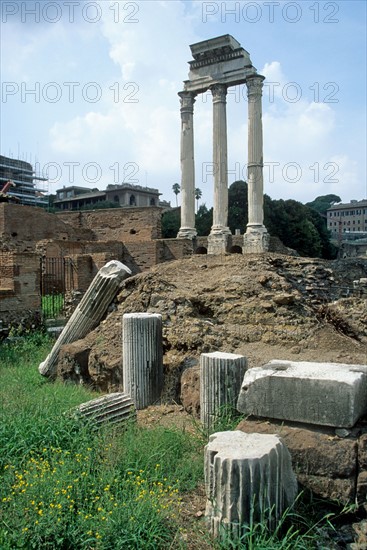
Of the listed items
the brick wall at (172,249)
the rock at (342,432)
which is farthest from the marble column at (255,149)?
the rock at (342,432)

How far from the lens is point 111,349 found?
6328mm

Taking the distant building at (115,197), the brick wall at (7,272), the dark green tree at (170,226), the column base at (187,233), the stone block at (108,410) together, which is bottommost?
the stone block at (108,410)

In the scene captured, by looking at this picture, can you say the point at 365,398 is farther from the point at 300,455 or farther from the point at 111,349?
the point at 111,349

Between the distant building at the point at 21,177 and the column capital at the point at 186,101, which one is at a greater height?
the distant building at the point at 21,177

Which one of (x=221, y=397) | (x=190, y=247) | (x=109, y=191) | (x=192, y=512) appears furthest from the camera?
(x=109, y=191)

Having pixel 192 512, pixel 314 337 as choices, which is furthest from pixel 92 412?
pixel 314 337

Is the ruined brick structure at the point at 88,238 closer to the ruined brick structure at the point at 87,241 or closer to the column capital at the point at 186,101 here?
the ruined brick structure at the point at 87,241

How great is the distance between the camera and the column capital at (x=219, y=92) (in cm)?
2352

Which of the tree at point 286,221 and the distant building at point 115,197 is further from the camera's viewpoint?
the distant building at point 115,197

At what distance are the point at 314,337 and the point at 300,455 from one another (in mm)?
3066

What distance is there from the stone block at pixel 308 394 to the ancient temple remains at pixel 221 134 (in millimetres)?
18416

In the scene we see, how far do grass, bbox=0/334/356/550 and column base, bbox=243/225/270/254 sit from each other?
17.7m

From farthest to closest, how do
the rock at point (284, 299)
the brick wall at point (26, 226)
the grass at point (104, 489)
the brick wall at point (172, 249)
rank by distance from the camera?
the brick wall at point (172, 249) → the brick wall at point (26, 226) → the rock at point (284, 299) → the grass at point (104, 489)

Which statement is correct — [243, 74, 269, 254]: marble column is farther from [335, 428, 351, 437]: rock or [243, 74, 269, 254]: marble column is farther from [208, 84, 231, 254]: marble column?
[335, 428, 351, 437]: rock
